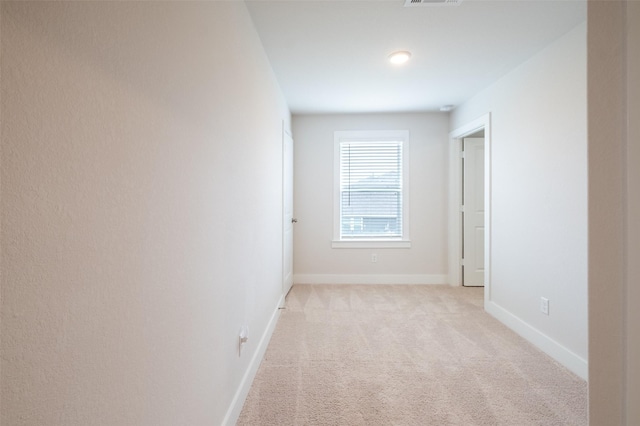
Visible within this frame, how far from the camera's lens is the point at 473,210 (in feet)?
14.2

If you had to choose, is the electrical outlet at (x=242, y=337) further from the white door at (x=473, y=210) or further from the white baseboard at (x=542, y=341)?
the white door at (x=473, y=210)

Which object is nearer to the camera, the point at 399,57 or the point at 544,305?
the point at 544,305

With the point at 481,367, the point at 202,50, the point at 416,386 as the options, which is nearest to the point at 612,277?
the point at 202,50

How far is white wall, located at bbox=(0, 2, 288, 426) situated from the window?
3.10 meters

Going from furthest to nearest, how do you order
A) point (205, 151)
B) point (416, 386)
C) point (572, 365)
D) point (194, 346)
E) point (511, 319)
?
point (511, 319) → point (572, 365) → point (416, 386) → point (205, 151) → point (194, 346)

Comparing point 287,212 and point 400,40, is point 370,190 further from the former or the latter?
point 400,40

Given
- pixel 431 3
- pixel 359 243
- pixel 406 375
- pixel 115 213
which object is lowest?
pixel 406 375

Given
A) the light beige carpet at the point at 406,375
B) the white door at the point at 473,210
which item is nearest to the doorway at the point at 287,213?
the light beige carpet at the point at 406,375

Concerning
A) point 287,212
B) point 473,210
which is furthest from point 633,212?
point 473,210

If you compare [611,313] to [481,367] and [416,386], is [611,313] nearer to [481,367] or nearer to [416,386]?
[416,386]

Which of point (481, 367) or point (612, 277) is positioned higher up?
point (612, 277)

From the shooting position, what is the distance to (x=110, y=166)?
728 millimetres

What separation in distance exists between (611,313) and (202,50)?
1.53m

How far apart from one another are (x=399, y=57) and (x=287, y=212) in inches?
85.2
